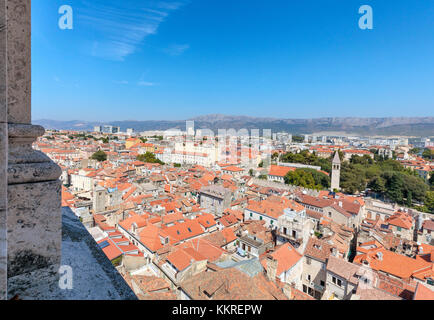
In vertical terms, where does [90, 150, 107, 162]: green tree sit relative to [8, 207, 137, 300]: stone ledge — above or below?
below

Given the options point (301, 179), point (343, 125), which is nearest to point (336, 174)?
point (301, 179)

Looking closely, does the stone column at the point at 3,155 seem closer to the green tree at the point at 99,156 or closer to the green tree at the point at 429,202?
the green tree at the point at 429,202

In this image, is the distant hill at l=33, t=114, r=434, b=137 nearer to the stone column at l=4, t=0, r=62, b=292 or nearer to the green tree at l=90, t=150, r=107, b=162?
the green tree at l=90, t=150, r=107, b=162

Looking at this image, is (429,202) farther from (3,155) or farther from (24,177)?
(3,155)

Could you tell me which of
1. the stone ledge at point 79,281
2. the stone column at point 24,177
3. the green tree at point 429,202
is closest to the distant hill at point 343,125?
the green tree at point 429,202

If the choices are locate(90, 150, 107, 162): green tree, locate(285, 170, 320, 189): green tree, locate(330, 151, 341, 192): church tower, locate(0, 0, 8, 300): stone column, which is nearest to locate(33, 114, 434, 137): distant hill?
locate(90, 150, 107, 162): green tree
